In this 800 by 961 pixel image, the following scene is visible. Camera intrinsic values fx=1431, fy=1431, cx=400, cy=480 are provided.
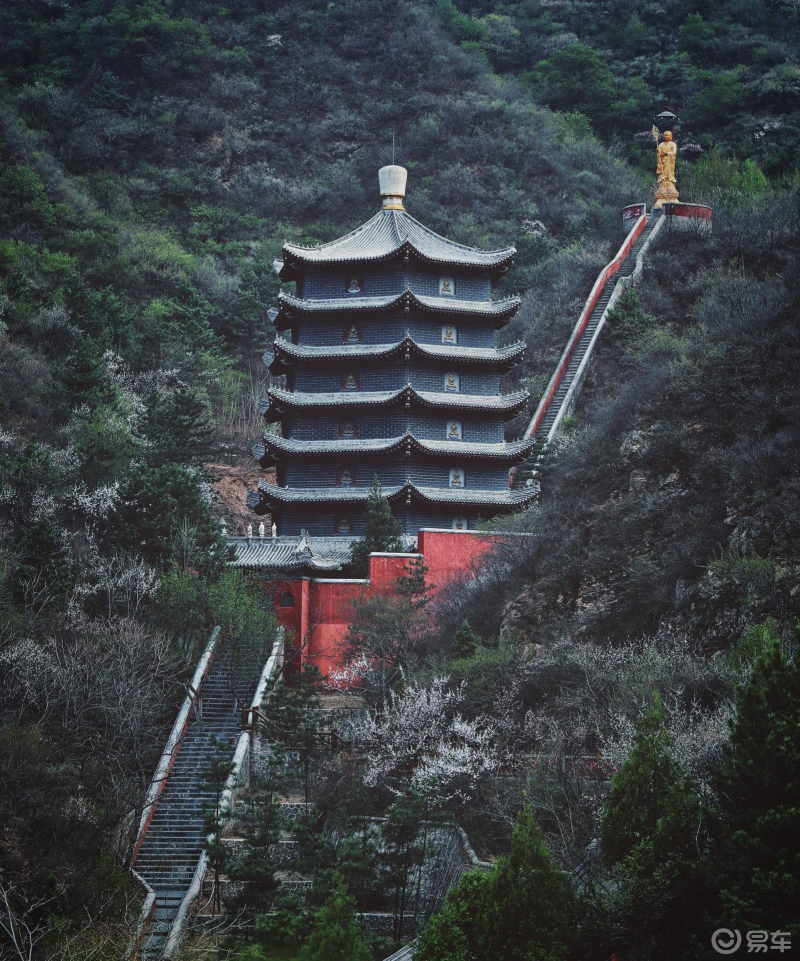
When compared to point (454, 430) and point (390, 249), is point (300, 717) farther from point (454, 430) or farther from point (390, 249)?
point (390, 249)

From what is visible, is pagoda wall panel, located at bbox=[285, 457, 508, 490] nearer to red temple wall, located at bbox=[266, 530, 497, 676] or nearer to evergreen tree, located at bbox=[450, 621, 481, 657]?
red temple wall, located at bbox=[266, 530, 497, 676]

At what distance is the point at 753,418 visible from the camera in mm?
31781

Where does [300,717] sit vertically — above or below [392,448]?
below

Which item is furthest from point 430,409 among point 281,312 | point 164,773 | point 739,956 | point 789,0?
point 789,0

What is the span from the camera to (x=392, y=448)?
40312 millimetres

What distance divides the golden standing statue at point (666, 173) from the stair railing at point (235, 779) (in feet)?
121

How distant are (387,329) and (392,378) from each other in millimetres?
1624

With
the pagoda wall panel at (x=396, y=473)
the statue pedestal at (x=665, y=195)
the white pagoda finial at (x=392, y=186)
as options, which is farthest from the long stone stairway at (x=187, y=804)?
the statue pedestal at (x=665, y=195)

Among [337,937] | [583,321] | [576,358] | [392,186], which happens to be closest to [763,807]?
[337,937]

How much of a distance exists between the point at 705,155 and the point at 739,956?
64.9 metres

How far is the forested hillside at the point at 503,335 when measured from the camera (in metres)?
25.7

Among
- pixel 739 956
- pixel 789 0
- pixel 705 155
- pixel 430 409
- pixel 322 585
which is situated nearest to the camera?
pixel 739 956

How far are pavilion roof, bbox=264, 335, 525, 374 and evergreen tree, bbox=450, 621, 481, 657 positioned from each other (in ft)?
39.9

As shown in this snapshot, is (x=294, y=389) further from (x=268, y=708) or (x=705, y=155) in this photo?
(x=705, y=155)
